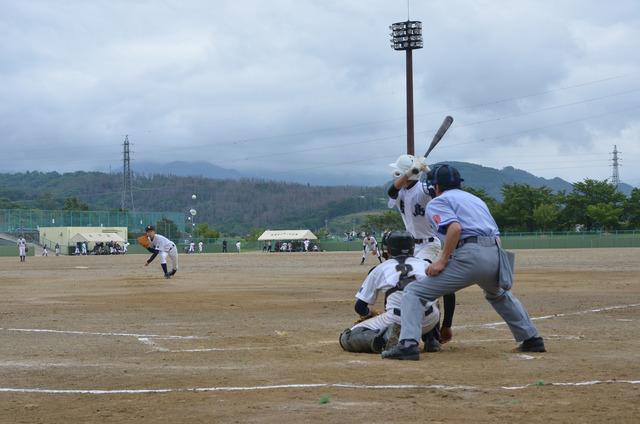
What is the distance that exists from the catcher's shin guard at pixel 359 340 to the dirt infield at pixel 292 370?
0.62ft

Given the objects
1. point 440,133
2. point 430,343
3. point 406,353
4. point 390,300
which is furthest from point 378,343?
point 440,133

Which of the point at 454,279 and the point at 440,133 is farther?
the point at 440,133

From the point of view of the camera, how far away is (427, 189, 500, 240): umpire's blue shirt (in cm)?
843

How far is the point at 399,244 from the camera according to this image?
8.95m

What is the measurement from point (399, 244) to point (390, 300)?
0.57 m

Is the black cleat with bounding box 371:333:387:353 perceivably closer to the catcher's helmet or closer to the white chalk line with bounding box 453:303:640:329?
Answer: the catcher's helmet

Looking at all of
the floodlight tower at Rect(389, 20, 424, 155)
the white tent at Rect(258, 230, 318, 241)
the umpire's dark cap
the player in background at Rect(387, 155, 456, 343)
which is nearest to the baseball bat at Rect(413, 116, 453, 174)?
the player in background at Rect(387, 155, 456, 343)

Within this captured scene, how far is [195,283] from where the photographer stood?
2500 cm

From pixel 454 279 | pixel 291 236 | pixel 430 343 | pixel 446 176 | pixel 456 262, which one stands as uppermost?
pixel 446 176

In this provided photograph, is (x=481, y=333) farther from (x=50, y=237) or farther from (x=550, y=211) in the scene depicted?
(x=50, y=237)

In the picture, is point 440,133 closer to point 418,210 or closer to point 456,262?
point 418,210

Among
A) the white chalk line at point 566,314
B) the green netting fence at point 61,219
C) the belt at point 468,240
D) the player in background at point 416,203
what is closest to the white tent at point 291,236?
the green netting fence at point 61,219

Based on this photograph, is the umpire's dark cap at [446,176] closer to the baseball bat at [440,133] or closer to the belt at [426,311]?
the belt at [426,311]

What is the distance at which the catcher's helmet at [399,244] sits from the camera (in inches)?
353
